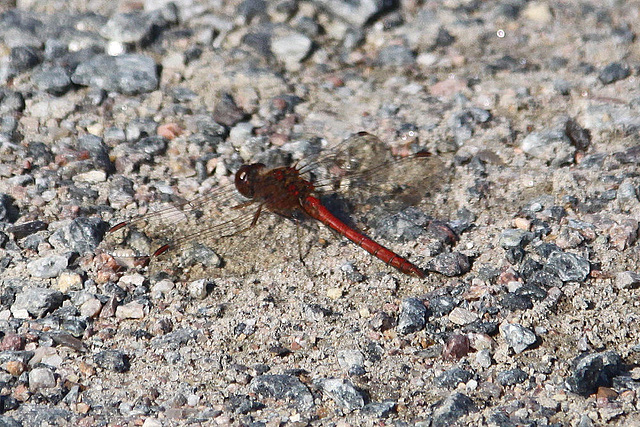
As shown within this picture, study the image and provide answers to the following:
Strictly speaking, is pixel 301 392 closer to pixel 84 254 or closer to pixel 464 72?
pixel 84 254

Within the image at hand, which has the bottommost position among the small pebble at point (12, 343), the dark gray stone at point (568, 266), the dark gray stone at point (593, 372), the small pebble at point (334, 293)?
the small pebble at point (12, 343)

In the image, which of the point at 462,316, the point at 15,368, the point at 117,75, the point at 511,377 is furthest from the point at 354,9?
the point at 15,368

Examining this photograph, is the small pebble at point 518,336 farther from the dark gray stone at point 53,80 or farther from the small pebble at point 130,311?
the dark gray stone at point 53,80

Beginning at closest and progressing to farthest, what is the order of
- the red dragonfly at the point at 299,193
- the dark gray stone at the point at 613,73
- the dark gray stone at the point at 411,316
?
1. the dark gray stone at the point at 411,316
2. the red dragonfly at the point at 299,193
3. the dark gray stone at the point at 613,73

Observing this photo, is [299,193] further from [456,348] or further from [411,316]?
[456,348]

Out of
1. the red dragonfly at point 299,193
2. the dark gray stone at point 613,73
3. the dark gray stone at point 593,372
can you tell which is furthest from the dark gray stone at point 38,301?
the dark gray stone at point 613,73

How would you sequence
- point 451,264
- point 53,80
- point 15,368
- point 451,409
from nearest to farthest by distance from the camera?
point 451,409, point 15,368, point 451,264, point 53,80

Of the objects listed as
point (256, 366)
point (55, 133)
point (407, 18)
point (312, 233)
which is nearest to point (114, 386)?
point (256, 366)
